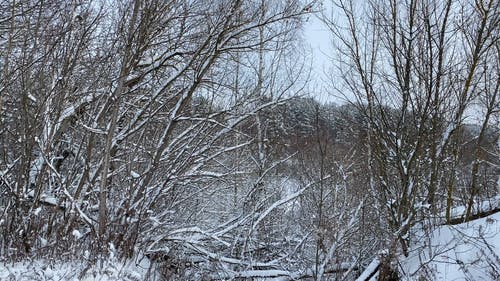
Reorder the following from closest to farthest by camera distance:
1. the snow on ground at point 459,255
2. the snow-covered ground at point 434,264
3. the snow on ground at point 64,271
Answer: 1. the snow on ground at point 64,271
2. the snow-covered ground at point 434,264
3. the snow on ground at point 459,255

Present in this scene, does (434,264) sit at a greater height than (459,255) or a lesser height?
lesser

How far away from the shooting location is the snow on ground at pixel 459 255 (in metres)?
5.03

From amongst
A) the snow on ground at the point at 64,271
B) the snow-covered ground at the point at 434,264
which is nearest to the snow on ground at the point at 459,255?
the snow-covered ground at the point at 434,264

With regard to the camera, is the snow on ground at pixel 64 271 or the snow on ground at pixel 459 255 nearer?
the snow on ground at pixel 64 271

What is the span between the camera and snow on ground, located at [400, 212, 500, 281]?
5.03 meters

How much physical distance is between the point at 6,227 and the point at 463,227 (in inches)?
237

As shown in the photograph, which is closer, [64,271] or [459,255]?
[64,271]

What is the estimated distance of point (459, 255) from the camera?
543 cm

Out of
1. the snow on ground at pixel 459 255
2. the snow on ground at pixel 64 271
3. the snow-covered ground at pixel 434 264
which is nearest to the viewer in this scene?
the snow on ground at pixel 64 271

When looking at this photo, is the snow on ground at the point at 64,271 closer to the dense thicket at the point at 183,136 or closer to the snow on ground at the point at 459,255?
the dense thicket at the point at 183,136

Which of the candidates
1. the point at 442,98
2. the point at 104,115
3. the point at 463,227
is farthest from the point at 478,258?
the point at 104,115

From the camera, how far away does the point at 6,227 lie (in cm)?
496

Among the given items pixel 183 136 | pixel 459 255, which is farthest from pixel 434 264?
pixel 183 136

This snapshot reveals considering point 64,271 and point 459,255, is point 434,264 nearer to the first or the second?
point 459,255
